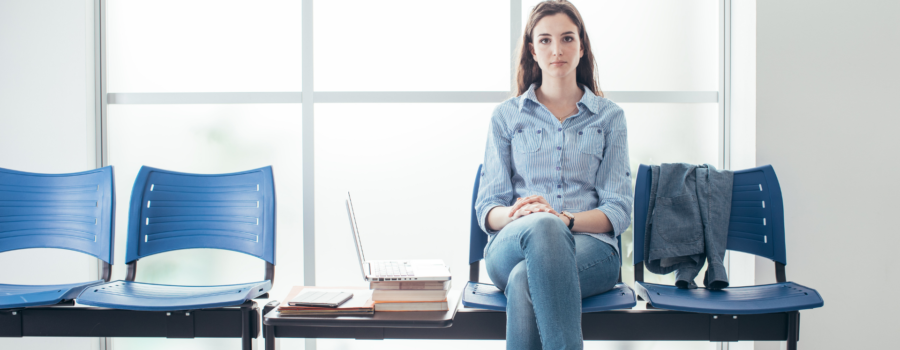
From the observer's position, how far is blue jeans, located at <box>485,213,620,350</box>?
1.06 m

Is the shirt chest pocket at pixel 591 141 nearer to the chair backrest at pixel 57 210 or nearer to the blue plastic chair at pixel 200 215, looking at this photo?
the blue plastic chair at pixel 200 215

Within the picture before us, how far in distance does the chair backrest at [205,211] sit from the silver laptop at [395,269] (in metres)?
0.64

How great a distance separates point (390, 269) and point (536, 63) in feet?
3.26

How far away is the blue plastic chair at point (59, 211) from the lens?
1731 millimetres

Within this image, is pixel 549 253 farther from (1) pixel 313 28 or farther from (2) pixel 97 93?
(2) pixel 97 93

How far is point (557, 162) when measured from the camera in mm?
1521

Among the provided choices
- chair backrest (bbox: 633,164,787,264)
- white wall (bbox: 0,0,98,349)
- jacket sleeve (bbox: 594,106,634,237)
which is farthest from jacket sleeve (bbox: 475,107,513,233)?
white wall (bbox: 0,0,98,349)

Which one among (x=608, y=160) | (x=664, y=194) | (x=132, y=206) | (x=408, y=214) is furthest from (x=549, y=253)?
(x=132, y=206)

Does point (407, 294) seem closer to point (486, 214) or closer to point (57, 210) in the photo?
point (486, 214)

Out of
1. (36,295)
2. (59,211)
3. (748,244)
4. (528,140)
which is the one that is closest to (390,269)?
(528,140)

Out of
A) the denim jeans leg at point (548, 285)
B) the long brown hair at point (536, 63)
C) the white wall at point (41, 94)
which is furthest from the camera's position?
the white wall at point (41, 94)

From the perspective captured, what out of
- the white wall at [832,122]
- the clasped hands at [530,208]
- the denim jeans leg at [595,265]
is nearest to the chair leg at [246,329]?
the clasped hands at [530,208]

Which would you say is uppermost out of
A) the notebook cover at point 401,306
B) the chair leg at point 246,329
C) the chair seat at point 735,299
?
the notebook cover at point 401,306

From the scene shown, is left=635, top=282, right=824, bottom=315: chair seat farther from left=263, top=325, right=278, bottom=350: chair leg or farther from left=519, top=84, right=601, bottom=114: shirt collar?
left=263, top=325, right=278, bottom=350: chair leg
